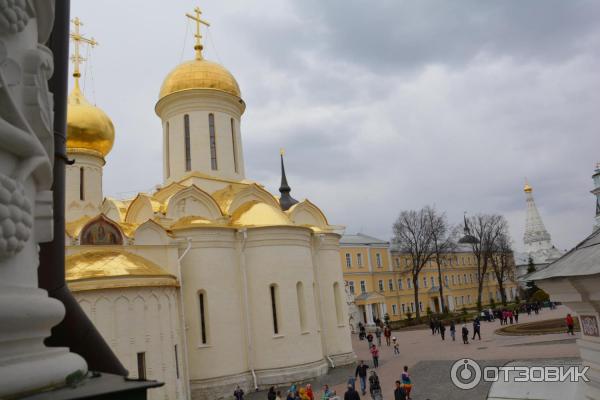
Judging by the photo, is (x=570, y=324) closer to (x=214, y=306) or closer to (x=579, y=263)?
(x=214, y=306)

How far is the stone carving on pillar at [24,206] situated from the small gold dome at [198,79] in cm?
1803

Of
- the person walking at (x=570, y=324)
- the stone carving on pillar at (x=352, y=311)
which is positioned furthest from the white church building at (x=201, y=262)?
the stone carving on pillar at (x=352, y=311)

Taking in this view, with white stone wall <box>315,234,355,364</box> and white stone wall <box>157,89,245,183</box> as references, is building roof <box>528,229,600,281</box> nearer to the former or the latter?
white stone wall <box>315,234,355,364</box>

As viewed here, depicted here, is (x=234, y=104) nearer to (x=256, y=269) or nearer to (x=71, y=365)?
(x=256, y=269)

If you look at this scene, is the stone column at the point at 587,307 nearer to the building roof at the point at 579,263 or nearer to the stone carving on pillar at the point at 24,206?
the building roof at the point at 579,263

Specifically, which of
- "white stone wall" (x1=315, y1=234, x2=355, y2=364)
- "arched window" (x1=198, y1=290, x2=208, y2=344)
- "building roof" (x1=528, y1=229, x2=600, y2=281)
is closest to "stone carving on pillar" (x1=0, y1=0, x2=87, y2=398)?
"building roof" (x1=528, y1=229, x2=600, y2=281)

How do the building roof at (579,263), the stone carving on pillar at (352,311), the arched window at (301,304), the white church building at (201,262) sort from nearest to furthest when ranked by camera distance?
the building roof at (579,263)
the white church building at (201,262)
the arched window at (301,304)
the stone carving on pillar at (352,311)

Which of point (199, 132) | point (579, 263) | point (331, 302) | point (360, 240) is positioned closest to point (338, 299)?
point (331, 302)

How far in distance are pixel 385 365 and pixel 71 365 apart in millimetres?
17760

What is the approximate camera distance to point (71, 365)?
256 centimetres

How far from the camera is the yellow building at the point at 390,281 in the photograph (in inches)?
1677

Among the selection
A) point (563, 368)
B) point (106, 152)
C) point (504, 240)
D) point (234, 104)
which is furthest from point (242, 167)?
point (504, 240)

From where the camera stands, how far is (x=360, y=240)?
4691 cm

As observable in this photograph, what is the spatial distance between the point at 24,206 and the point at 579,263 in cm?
402
